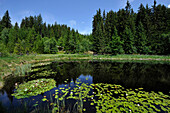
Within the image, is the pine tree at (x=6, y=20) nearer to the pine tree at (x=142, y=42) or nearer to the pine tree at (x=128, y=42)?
the pine tree at (x=128, y=42)

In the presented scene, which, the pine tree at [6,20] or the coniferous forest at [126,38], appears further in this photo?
the pine tree at [6,20]

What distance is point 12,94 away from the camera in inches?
249

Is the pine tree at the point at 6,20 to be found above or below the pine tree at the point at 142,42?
above

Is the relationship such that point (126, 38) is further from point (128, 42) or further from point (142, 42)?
point (142, 42)

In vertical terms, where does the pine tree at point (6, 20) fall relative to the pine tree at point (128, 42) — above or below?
above

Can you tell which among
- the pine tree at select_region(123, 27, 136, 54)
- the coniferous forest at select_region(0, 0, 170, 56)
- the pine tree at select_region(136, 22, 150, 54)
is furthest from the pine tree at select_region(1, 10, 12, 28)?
the pine tree at select_region(136, 22, 150, 54)

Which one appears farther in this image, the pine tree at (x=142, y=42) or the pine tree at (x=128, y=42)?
the pine tree at (x=128, y=42)

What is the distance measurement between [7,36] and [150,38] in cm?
6706

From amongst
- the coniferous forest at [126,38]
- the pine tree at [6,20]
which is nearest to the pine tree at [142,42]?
the coniferous forest at [126,38]

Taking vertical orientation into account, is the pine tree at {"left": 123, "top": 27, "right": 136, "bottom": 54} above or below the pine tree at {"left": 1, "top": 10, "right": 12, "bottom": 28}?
below

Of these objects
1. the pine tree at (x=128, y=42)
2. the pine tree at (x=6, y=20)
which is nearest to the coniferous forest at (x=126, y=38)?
the pine tree at (x=128, y=42)

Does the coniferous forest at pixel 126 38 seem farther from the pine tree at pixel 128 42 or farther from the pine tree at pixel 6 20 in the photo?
the pine tree at pixel 6 20

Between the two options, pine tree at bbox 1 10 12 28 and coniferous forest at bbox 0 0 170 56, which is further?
pine tree at bbox 1 10 12 28

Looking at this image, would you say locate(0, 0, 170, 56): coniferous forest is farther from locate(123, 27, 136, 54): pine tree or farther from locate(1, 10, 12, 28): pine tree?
locate(1, 10, 12, 28): pine tree
